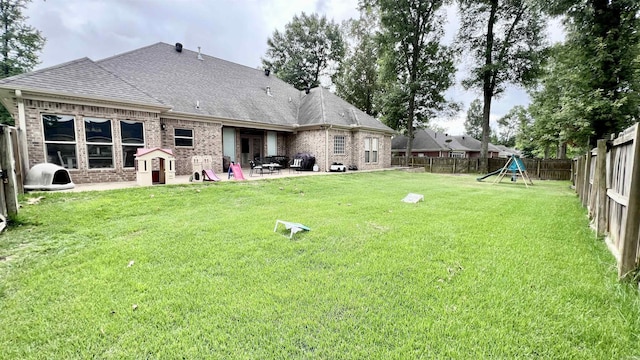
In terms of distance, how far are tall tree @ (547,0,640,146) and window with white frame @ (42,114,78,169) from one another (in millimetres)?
21497

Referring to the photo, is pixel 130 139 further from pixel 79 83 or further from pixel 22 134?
pixel 22 134

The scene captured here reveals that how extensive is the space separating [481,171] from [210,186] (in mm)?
19999

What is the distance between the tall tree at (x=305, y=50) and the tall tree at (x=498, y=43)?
13720 millimetres

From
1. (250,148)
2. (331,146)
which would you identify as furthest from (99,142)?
(331,146)

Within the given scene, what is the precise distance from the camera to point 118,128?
953 cm

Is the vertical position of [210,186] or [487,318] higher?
[210,186]

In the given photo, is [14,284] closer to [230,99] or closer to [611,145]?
[611,145]

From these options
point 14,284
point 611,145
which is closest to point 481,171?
point 611,145

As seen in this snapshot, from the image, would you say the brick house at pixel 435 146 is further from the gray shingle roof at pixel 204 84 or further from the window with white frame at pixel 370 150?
the gray shingle roof at pixel 204 84

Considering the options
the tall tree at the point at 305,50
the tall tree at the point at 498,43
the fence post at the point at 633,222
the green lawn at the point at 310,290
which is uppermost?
the tall tree at the point at 305,50

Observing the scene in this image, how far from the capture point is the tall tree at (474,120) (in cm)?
5619

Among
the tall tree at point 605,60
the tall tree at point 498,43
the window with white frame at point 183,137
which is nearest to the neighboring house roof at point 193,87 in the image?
the window with white frame at point 183,137

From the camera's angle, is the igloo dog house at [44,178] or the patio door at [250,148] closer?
the igloo dog house at [44,178]

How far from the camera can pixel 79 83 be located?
8.75m
